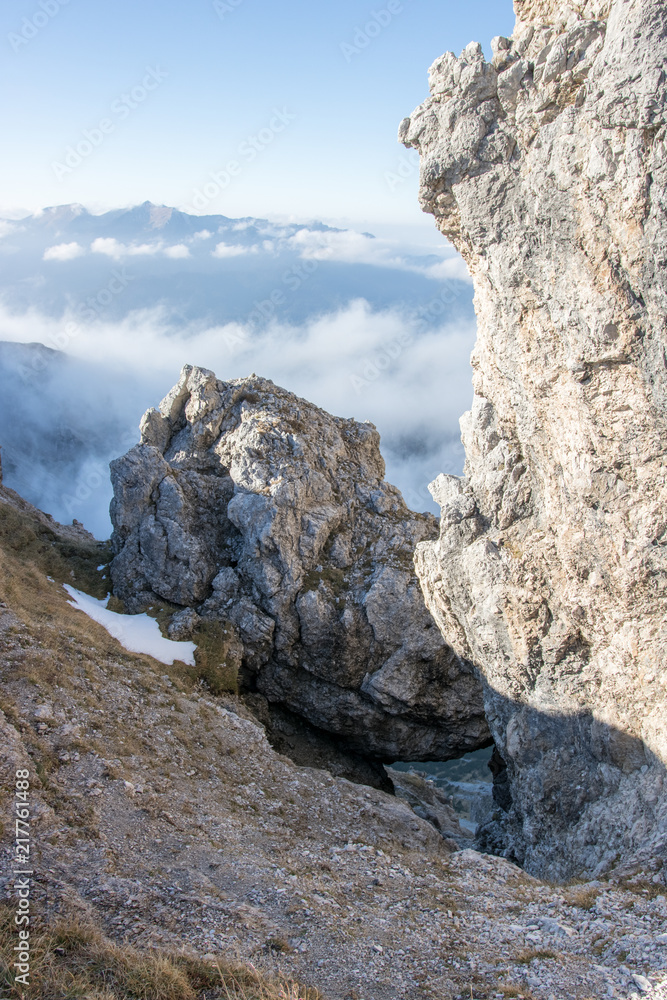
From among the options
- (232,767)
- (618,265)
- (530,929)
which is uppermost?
(618,265)

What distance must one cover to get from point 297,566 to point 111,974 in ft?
78.7

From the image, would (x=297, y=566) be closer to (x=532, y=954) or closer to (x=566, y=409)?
(x=566, y=409)

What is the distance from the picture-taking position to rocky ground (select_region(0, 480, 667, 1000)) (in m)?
13.2

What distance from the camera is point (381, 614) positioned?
110ft

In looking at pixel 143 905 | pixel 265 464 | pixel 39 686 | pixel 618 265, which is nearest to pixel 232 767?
pixel 39 686

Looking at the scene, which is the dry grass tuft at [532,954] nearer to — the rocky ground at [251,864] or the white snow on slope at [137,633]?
the rocky ground at [251,864]

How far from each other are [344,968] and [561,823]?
43.6ft

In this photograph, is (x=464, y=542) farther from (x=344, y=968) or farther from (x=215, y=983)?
(x=215, y=983)

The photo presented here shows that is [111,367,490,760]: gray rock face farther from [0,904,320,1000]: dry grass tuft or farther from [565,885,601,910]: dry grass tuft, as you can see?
[0,904,320,1000]: dry grass tuft

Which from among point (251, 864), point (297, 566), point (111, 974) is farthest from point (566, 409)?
point (111, 974)

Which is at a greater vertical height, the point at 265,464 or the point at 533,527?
the point at 265,464

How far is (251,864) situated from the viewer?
1759 cm

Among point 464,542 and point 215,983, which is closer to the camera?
point 215,983

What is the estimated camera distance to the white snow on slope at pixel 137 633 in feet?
99.7
